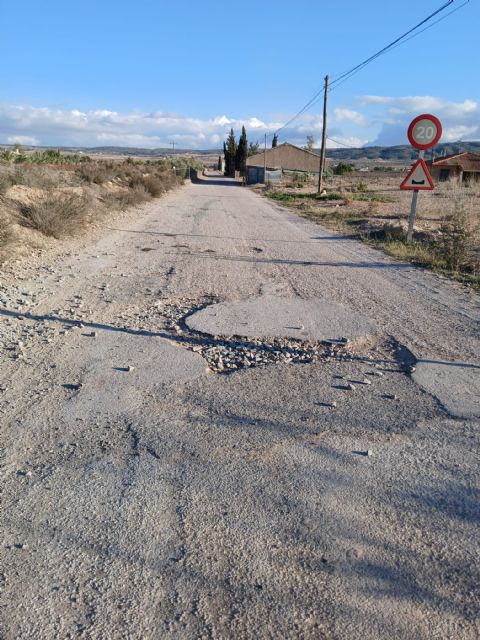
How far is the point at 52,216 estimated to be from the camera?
1170 cm

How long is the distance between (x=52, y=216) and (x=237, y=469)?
969 centimetres

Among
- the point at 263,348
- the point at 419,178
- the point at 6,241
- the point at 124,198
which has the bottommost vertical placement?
the point at 124,198

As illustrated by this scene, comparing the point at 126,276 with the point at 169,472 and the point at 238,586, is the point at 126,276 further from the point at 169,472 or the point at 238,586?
the point at 238,586

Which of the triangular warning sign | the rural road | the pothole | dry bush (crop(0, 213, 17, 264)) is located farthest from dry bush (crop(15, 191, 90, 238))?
the triangular warning sign

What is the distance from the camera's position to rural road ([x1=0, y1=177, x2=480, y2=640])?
2.34 meters

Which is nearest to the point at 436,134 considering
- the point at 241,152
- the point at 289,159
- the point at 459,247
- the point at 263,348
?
the point at 459,247

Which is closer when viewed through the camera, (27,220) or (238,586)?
(238,586)

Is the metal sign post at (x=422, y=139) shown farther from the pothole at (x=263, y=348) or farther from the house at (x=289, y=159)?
the house at (x=289, y=159)

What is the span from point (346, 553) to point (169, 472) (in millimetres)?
1143

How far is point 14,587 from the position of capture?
95.5 inches

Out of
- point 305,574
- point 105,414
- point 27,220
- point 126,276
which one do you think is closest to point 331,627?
point 305,574

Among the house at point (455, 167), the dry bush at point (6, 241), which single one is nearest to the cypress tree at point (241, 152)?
the house at point (455, 167)

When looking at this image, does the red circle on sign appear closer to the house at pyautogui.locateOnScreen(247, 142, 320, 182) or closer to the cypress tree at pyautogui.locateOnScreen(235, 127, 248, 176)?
the house at pyautogui.locateOnScreen(247, 142, 320, 182)

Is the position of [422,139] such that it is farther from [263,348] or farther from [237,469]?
[237,469]
